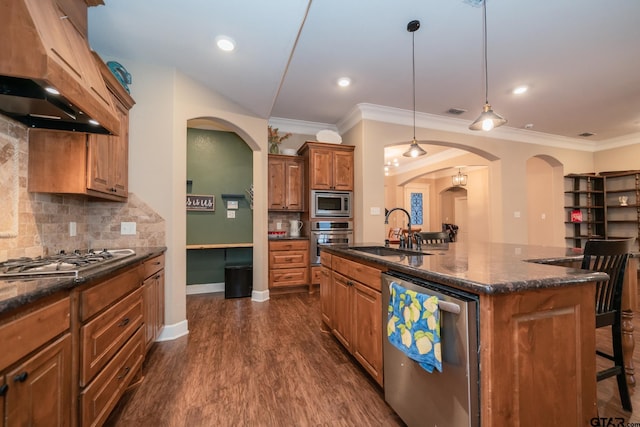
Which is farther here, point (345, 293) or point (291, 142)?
point (291, 142)

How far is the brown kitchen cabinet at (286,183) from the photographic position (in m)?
4.38

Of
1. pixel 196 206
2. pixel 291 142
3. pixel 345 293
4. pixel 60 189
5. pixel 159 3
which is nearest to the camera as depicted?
pixel 60 189

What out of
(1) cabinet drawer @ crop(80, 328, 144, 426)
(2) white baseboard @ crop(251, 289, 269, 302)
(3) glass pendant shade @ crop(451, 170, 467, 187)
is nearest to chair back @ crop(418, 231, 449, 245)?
(2) white baseboard @ crop(251, 289, 269, 302)

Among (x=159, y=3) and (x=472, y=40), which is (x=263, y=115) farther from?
(x=472, y=40)

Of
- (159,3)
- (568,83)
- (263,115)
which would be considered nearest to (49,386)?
(159,3)

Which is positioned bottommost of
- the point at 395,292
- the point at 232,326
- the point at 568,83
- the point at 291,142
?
the point at 232,326

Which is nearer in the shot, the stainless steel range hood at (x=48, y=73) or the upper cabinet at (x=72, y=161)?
the stainless steel range hood at (x=48, y=73)

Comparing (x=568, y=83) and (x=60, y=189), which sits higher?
(x=568, y=83)

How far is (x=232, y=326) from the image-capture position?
287 cm

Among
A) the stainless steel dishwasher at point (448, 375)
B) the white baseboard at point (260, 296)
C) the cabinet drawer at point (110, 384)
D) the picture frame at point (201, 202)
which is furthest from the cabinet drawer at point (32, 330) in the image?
the picture frame at point (201, 202)

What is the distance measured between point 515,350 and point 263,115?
353 cm

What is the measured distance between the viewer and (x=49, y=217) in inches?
73.9

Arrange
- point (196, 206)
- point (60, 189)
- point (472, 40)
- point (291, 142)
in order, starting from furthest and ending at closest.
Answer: point (291, 142) < point (196, 206) < point (472, 40) < point (60, 189)

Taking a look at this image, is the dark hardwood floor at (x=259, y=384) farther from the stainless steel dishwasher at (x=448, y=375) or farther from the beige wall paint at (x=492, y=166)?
the beige wall paint at (x=492, y=166)
